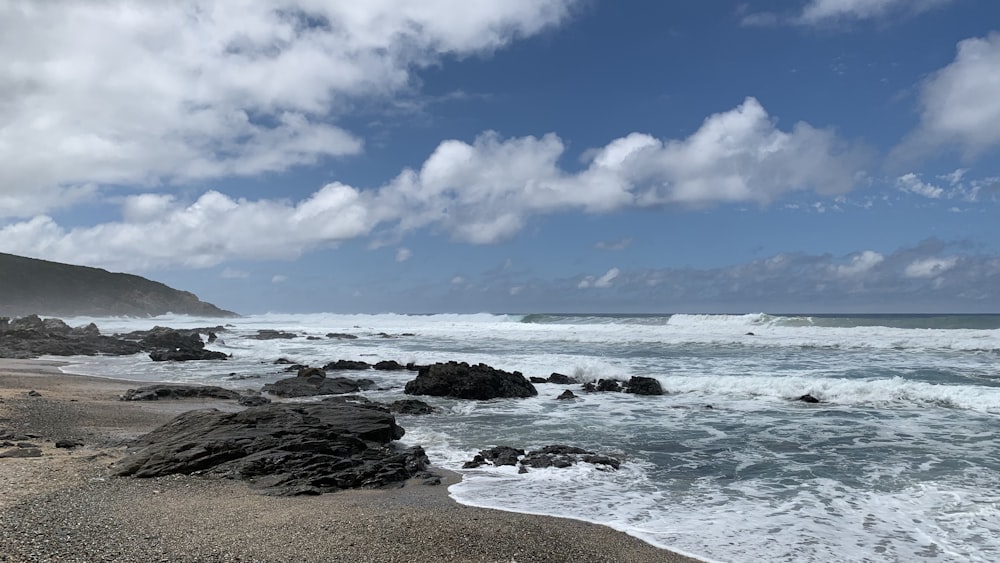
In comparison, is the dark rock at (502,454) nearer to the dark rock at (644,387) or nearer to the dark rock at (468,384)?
the dark rock at (468,384)

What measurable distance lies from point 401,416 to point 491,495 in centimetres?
679

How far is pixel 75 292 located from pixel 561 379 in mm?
121637

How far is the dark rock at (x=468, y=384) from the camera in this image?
17.5m

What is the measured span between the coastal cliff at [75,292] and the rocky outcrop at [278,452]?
116 meters

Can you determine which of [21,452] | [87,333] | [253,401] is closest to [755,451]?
[21,452]

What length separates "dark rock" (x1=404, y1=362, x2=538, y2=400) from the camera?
57.6 feet

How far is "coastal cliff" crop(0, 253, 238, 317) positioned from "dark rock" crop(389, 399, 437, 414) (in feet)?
371

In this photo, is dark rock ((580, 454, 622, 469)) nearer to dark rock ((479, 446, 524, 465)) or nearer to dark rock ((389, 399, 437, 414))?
dark rock ((479, 446, 524, 465))

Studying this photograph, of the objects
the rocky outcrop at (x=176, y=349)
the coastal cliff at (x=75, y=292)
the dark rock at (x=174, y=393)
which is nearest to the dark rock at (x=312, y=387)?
the dark rock at (x=174, y=393)

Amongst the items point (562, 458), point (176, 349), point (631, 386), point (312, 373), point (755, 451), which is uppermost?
point (176, 349)

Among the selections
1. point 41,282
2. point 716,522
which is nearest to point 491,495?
point 716,522

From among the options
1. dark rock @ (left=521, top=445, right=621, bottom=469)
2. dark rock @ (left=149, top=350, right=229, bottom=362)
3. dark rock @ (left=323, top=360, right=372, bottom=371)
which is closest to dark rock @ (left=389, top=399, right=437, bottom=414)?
dark rock @ (left=521, top=445, right=621, bottom=469)

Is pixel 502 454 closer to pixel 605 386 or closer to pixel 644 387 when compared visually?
pixel 644 387

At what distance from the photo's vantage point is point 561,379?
21141 millimetres
